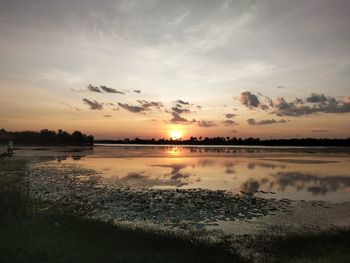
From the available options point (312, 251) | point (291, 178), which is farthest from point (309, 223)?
point (291, 178)

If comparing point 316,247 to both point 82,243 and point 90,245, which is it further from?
point 82,243

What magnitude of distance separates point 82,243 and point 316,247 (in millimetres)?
9658

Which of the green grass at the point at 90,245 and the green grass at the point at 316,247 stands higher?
the green grass at the point at 90,245

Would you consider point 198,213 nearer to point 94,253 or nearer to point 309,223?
point 309,223

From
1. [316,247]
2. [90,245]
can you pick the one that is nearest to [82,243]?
[90,245]

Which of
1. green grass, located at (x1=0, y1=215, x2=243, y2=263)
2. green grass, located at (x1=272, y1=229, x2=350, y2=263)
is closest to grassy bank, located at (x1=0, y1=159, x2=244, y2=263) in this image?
green grass, located at (x1=0, y1=215, x2=243, y2=263)

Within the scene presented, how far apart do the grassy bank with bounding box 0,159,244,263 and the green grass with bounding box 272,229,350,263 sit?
2337 mm

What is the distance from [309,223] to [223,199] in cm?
807

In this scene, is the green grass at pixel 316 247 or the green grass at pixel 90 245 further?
the green grass at pixel 316 247

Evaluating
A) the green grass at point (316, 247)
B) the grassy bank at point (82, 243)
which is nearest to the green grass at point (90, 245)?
the grassy bank at point (82, 243)

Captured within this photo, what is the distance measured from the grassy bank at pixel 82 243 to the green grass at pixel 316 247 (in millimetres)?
2337

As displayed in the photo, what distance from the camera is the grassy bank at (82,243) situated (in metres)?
12.4

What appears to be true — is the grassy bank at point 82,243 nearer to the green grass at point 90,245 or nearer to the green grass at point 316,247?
the green grass at point 90,245

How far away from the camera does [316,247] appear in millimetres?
15039
